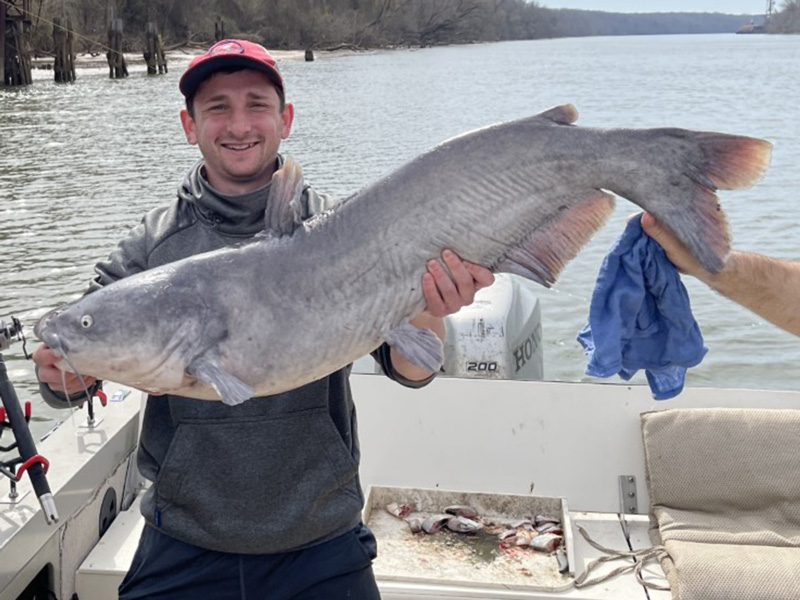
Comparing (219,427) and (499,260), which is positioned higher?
(499,260)

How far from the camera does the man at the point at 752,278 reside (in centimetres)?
250

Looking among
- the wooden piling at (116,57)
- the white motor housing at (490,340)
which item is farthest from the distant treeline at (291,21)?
the white motor housing at (490,340)

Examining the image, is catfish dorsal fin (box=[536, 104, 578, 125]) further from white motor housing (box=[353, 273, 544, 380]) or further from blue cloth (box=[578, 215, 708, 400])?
white motor housing (box=[353, 273, 544, 380])

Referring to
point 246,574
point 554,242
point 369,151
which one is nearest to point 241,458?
point 246,574

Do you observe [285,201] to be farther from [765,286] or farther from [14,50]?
[14,50]

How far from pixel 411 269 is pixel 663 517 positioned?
221 centimetres

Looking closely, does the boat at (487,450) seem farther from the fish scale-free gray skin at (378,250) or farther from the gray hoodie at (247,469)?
the fish scale-free gray skin at (378,250)

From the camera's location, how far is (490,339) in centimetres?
508

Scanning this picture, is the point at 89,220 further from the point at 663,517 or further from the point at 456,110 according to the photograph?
the point at 456,110

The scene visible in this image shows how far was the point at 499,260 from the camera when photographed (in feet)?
8.04

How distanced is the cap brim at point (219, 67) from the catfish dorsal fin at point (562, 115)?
2.88ft

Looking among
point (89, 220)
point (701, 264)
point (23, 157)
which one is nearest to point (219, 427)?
point (701, 264)

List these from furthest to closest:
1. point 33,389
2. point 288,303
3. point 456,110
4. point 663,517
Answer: point 456,110
point 33,389
point 663,517
point 288,303

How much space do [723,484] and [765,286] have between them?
146cm
